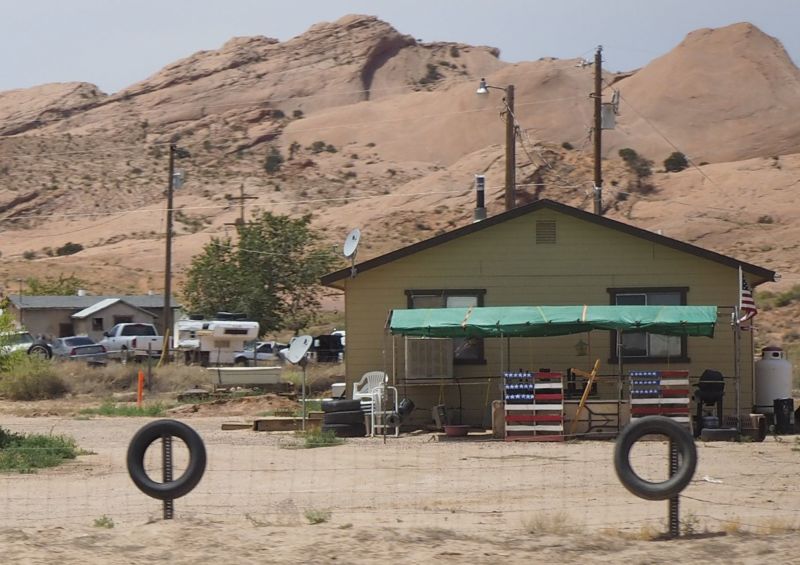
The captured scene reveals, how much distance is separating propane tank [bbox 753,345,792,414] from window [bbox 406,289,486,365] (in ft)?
16.8

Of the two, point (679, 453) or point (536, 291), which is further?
point (536, 291)

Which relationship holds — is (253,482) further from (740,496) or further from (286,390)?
(286,390)

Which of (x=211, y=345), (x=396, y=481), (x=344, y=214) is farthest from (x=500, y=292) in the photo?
(x=344, y=214)

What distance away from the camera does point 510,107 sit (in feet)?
118

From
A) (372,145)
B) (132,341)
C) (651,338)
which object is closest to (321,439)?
(651,338)

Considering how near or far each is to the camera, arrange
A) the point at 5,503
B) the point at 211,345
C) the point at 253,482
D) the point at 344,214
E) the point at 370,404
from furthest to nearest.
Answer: the point at 344,214 < the point at 211,345 < the point at 370,404 < the point at 253,482 < the point at 5,503

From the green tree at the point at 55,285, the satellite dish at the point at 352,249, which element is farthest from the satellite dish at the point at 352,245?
the green tree at the point at 55,285

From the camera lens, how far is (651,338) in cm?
2494

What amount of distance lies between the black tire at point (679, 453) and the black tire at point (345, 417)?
12018mm

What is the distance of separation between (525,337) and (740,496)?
968cm

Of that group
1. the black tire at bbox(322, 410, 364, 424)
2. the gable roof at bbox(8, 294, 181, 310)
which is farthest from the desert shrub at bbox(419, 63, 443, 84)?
the black tire at bbox(322, 410, 364, 424)

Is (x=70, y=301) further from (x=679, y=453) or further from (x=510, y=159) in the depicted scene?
(x=679, y=453)

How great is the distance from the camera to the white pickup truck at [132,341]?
4847cm

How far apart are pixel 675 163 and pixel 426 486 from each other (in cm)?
7988
